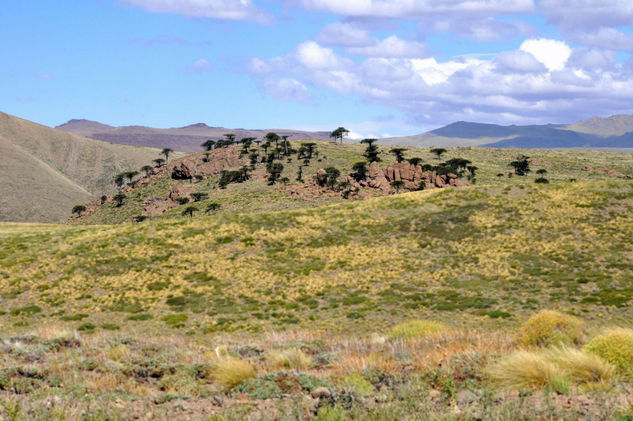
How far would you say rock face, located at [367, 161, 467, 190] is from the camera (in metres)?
104

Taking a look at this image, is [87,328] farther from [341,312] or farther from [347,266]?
[347,266]

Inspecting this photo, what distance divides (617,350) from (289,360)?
7894 millimetres

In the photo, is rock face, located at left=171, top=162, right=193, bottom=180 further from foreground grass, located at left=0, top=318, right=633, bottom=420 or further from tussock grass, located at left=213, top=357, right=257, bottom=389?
tussock grass, located at left=213, top=357, right=257, bottom=389

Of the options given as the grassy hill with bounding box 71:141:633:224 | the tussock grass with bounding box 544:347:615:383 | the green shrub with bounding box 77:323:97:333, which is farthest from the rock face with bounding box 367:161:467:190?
the tussock grass with bounding box 544:347:615:383

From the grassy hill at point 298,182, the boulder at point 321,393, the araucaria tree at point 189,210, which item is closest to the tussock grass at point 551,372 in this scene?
the boulder at point 321,393

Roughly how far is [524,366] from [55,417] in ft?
29.2

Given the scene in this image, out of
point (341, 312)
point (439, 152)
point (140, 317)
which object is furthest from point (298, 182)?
point (341, 312)

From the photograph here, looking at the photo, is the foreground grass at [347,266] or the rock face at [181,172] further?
the rock face at [181,172]

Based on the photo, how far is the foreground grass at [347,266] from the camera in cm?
3020

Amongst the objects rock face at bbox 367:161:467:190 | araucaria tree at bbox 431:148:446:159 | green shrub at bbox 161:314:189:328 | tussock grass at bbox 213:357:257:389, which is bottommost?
green shrub at bbox 161:314:189:328

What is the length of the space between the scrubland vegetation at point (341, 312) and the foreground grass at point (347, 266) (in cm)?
20

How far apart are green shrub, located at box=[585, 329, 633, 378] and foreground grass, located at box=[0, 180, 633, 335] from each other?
16.2m

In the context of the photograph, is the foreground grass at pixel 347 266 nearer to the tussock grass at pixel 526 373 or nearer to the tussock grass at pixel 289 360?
the tussock grass at pixel 289 360

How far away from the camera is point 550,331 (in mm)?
14312
